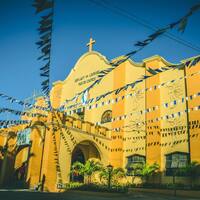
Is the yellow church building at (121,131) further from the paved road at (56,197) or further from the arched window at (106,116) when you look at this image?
the paved road at (56,197)

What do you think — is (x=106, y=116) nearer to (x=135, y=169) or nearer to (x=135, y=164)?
(x=135, y=164)

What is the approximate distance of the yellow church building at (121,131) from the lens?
17.8 metres

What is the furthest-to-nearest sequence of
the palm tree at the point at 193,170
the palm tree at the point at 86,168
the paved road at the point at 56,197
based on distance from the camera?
the palm tree at the point at 86,168, the palm tree at the point at 193,170, the paved road at the point at 56,197

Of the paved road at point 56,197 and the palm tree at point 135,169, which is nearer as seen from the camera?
the paved road at point 56,197

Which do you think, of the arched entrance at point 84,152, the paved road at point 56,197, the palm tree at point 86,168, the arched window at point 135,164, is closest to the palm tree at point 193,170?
the paved road at point 56,197

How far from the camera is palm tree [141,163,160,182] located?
60.0 feet

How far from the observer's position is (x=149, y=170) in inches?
720

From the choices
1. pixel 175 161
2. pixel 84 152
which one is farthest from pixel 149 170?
pixel 84 152

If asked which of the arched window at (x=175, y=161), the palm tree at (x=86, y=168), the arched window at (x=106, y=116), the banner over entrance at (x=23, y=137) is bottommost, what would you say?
the palm tree at (x=86, y=168)

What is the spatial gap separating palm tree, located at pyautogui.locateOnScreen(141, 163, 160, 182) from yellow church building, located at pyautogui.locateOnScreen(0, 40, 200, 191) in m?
0.45

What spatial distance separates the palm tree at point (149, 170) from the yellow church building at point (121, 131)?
1.49 feet

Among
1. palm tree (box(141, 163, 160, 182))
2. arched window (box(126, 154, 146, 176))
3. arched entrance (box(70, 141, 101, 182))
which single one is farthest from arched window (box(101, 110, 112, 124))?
palm tree (box(141, 163, 160, 182))

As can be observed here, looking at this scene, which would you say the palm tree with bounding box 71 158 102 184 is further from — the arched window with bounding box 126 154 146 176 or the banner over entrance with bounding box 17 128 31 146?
the banner over entrance with bounding box 17 128 31 146

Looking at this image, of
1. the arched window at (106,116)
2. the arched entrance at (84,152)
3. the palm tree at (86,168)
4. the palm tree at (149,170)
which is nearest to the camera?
the palm tree at (149,170)
